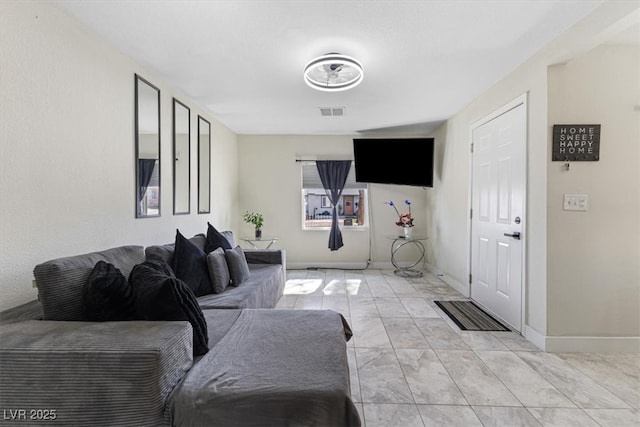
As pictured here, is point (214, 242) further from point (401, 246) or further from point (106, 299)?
point (401, 246)

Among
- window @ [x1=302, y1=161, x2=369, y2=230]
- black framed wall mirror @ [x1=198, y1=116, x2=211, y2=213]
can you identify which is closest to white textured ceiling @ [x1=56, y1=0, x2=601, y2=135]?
black framed wall mirror @ [x1=198, y1=116, x2=211, y2=213]

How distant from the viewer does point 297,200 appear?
557 centimetres

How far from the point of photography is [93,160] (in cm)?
218

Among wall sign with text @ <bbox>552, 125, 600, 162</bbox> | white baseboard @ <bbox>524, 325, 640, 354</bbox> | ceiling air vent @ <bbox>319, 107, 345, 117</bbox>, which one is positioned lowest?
white baseboard @ <bbox>524, 325, 640, 354</bbox>

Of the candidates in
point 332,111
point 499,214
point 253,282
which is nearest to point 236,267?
point 253,282

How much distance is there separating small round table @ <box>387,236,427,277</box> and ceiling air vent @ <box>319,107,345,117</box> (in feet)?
7.22

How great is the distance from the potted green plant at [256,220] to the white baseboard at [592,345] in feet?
12.6

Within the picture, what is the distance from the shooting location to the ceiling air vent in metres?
4.04

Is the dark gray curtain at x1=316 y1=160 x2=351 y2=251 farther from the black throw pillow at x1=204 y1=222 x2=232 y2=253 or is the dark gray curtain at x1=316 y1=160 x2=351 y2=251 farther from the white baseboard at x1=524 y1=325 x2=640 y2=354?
the white baseboard at x1=524 y1=325 x2=640 y2=354

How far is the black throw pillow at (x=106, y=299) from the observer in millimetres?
1449

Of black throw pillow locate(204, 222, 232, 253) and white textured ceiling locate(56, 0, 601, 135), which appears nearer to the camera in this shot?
white textured ceiling locate(56, 0, 601, 135)

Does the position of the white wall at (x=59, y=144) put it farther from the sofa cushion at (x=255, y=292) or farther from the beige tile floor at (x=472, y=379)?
the beige tile floor at (x=472, y=379)

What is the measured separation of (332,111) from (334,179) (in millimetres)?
1544

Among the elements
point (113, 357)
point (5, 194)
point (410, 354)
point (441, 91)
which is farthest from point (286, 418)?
point (441, 91)
